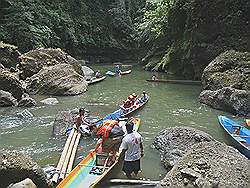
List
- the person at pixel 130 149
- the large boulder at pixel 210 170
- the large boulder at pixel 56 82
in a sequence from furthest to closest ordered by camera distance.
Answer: the large boulder at pixel 56 82
the person at pixel 130 149
the large boulder at pixel 210 170

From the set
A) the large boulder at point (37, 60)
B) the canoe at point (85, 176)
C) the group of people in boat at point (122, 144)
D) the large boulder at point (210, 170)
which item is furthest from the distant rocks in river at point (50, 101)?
the large boulder at point (210, 170)

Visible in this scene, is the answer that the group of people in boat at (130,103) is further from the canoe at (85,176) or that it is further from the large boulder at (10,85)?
the canoe at (85,176)

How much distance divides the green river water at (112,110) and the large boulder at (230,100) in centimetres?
41

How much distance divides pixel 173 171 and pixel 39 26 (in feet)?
86.2

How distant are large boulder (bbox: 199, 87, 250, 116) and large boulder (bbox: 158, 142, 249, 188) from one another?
27.5 feet

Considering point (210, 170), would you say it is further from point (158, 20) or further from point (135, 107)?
point (158, 20)

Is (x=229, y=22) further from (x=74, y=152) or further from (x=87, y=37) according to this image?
(x=87, y=37)

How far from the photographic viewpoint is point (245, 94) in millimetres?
14586

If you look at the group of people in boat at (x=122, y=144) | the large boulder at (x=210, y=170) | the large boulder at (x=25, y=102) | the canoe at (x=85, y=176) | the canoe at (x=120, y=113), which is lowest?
the large boulder at (x=25, y=102)

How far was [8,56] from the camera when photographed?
22094mm

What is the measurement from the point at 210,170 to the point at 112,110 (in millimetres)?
9888

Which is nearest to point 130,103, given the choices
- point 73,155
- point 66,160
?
point 73,155

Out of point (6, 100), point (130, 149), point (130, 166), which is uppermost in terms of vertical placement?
point (130, 149)

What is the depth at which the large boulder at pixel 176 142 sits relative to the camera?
9.12 metres
